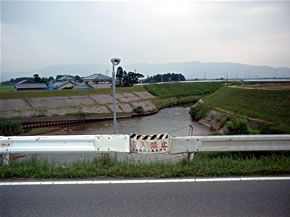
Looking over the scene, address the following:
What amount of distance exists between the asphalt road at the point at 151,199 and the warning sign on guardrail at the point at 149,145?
96 cm

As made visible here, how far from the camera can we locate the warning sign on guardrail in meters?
5.28

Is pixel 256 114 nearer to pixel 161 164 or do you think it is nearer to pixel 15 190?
pixel 161 164

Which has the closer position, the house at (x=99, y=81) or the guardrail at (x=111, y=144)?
the guardrail at (x=111, y=144)

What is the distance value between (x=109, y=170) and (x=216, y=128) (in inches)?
810

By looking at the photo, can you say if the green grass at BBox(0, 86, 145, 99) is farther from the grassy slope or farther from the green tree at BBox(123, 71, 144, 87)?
the grassy slope

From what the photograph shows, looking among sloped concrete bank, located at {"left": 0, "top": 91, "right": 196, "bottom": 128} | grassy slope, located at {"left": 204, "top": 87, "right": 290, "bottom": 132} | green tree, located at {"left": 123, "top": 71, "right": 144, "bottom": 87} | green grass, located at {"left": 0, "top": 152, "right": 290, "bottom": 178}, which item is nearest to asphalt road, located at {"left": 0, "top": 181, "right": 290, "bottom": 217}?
green grass, located at {"left": 0, "top": 152, "right": 290, "bottom": 178}

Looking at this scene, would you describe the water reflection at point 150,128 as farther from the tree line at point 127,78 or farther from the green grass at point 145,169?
the tree line at point 127,78

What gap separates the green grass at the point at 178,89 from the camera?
52.8m

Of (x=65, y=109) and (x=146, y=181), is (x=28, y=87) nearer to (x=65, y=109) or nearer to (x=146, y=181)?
(x=65, y=109)

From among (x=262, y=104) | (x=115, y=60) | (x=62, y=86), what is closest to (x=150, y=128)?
(x=262, y=104)

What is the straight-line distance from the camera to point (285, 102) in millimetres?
22656

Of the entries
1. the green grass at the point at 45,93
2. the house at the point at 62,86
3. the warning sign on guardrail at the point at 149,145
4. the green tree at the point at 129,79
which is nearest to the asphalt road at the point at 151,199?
the warning sign on guardrail at the point at 149,145

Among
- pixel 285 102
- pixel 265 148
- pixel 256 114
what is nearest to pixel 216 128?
pixel 256 114

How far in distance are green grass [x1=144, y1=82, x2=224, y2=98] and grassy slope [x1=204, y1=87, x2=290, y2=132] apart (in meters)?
21.0
